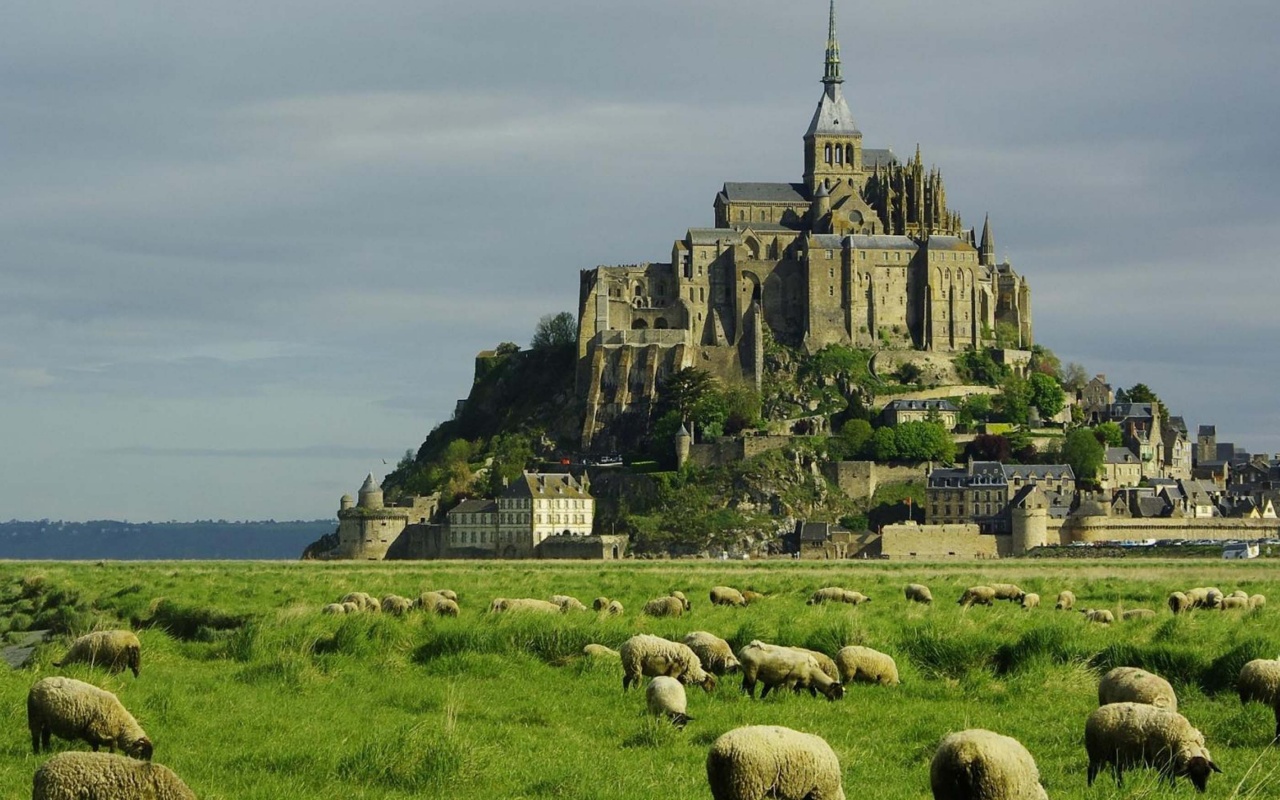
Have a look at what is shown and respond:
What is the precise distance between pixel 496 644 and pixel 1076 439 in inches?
3477

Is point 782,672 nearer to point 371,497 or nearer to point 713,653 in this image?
point 713,653

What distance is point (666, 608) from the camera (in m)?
31.3

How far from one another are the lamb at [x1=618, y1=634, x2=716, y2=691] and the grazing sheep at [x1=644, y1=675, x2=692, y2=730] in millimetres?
1829

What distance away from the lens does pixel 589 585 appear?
4600 centimetres

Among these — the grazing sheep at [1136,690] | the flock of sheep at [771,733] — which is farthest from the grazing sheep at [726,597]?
the grazing sheep at [1136,690]

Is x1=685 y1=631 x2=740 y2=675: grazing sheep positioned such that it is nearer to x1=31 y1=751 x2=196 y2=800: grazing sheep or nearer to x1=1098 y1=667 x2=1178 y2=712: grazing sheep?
x1=1098 y1=667 x2=1178 y2=712: grazing sheep

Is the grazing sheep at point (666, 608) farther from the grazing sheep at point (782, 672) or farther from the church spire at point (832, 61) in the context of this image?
the church spire at point (832, 61)

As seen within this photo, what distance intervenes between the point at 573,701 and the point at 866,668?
363 centimetres

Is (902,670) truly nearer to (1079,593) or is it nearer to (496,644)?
(496,644)

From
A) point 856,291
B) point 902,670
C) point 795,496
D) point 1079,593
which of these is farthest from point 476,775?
point 856,291

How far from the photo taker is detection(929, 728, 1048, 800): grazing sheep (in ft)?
45.6

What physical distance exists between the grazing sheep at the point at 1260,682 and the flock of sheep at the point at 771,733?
1 cm

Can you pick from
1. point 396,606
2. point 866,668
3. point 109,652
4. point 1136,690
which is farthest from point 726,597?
point 1136,690

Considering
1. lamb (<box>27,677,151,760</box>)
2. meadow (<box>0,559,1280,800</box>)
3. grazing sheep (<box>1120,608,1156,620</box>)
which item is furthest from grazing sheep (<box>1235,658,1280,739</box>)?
lamb (<box>27,677,151,760</box>)
